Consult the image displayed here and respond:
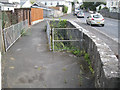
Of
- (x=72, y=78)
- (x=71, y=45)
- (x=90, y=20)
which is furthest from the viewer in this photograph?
(x=90, y=20)

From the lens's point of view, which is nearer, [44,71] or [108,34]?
[44,71]

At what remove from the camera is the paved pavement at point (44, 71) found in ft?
15.3

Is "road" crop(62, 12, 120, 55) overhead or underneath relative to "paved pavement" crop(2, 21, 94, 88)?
overhead

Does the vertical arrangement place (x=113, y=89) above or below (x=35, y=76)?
above

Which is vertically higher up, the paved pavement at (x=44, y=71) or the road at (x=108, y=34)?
the road at (x=108, y=34)

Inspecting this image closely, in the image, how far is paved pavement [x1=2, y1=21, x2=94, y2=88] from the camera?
4660 mm

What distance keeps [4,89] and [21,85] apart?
1.52ft

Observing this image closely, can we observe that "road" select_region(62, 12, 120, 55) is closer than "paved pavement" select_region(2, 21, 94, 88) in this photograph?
No

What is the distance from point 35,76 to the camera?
514 cm

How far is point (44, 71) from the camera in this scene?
18.3ft

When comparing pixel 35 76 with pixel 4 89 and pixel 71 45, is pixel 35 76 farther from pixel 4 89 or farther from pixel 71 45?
pixel 71 45

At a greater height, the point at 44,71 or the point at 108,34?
the point at 108,34

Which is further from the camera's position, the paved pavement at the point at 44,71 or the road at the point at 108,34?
the road at the point at 108,34

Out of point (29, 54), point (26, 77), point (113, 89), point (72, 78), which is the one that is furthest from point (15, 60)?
point (113, 89)
